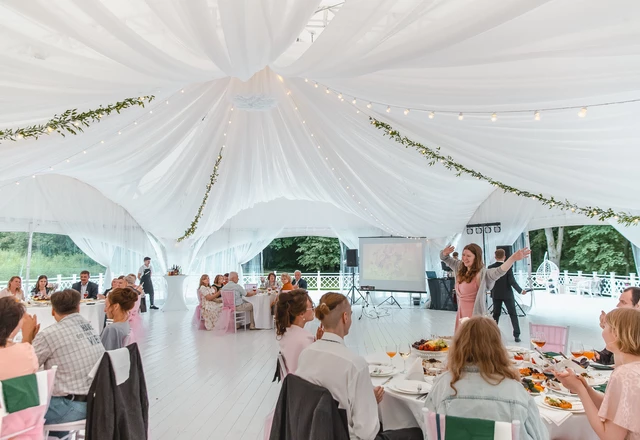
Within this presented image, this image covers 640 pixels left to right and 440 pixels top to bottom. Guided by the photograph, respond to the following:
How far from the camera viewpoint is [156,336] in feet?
25.3

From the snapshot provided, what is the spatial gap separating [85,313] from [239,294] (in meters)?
2.77

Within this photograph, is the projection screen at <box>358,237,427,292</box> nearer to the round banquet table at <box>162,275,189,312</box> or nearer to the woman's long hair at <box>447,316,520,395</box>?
the round banquet table at <box>162,275,189,312</box>

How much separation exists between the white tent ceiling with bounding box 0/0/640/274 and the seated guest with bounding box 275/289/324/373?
64.4 inches

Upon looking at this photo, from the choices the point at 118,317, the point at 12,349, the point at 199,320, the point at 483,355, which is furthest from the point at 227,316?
the point at 483,355

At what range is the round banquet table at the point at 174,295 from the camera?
11.2m

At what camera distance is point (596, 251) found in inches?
709

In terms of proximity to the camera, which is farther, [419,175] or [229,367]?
[419,175]

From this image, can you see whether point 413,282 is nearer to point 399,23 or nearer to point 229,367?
point 229,367

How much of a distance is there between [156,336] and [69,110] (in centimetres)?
545

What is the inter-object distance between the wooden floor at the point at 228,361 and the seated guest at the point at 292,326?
1074mm

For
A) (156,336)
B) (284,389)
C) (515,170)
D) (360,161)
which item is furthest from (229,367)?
(515,170)

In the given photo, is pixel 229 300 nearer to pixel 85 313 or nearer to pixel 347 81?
pixel 85 313

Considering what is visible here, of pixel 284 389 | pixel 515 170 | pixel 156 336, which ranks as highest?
pixel 515 170

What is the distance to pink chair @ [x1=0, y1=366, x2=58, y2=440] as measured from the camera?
213cm
